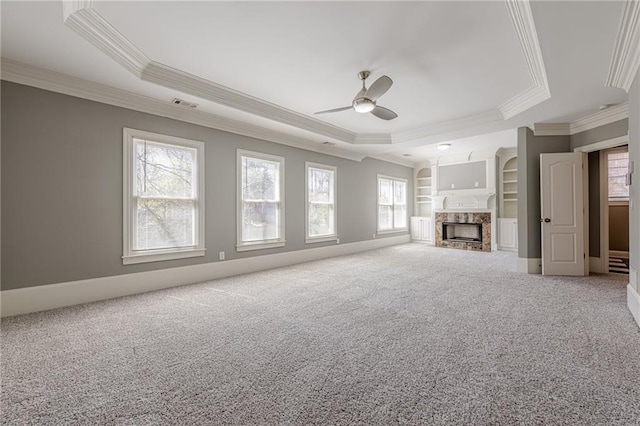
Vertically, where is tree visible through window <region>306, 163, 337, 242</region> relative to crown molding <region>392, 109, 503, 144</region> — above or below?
below

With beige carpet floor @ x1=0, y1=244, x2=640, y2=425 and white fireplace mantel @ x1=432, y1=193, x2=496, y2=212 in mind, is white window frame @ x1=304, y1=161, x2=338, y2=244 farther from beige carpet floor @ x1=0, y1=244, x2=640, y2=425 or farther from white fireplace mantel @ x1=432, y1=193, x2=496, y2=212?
white fireplace mantel @ x1=432, y1=193, x2=496, y2=212

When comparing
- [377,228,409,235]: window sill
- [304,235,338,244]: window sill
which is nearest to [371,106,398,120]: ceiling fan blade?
[304,235,338,244]: window sill

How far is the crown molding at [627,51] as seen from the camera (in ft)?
7.20

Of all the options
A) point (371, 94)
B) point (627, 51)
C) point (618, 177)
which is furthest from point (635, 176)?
point (618, 177)

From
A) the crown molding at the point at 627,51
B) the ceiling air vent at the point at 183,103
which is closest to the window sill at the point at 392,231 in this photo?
the crown molding at the point at 627,51

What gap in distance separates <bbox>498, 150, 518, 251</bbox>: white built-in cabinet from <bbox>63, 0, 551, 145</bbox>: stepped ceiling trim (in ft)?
11.6

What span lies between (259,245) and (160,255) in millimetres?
1664

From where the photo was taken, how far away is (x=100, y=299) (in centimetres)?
353

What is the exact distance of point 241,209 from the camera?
5.00 meters

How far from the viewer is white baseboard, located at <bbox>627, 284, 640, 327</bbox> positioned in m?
2.73

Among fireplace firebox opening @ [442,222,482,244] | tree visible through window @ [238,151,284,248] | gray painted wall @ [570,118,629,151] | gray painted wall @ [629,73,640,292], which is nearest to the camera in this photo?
gray painted wall @ [629,73,640,292]

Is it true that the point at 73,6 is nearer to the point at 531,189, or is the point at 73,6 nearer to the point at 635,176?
the point at 635,176

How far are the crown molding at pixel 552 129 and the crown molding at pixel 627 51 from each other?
152cm

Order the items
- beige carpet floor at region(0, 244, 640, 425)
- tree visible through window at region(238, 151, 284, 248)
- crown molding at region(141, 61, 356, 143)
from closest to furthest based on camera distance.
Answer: beige carpet floor at region(0, 244, 640, 425) → crown molding at region(141, 61, 356, 143) → tree visible through window at region(238, 151, 284, 248)
